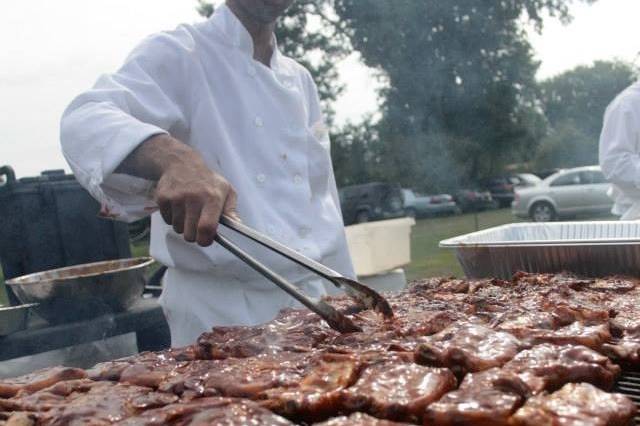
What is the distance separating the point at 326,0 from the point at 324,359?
78.4 feet

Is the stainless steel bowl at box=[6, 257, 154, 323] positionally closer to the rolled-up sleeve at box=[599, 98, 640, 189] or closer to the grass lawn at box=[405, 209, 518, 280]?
the grass lawn at box=[405, 209, 518, 280]

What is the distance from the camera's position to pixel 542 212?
19.5 meters

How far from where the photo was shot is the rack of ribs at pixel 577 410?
131cm

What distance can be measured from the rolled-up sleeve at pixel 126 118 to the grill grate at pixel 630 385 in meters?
1.79

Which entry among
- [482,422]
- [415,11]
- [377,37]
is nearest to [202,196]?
[482,422]

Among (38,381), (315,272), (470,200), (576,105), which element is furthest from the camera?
(576,105)

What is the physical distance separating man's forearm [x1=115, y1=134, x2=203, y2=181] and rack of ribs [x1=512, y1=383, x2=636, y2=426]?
141 centimetres

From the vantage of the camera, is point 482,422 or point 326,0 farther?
point 326,0

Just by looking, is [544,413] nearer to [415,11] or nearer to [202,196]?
[202,196]

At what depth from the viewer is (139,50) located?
9.91 feet

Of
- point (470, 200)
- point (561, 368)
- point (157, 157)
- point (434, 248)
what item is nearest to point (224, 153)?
point (157, 157)

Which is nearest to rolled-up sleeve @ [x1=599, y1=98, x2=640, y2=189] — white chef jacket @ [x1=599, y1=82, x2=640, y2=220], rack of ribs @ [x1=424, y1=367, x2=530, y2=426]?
white chef jacket @ [x1=599, y1=82, x2=640, y2=220]

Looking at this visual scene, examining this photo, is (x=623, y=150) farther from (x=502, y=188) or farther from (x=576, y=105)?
(x=576, y=105)

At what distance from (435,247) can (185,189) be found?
13.5 metres
